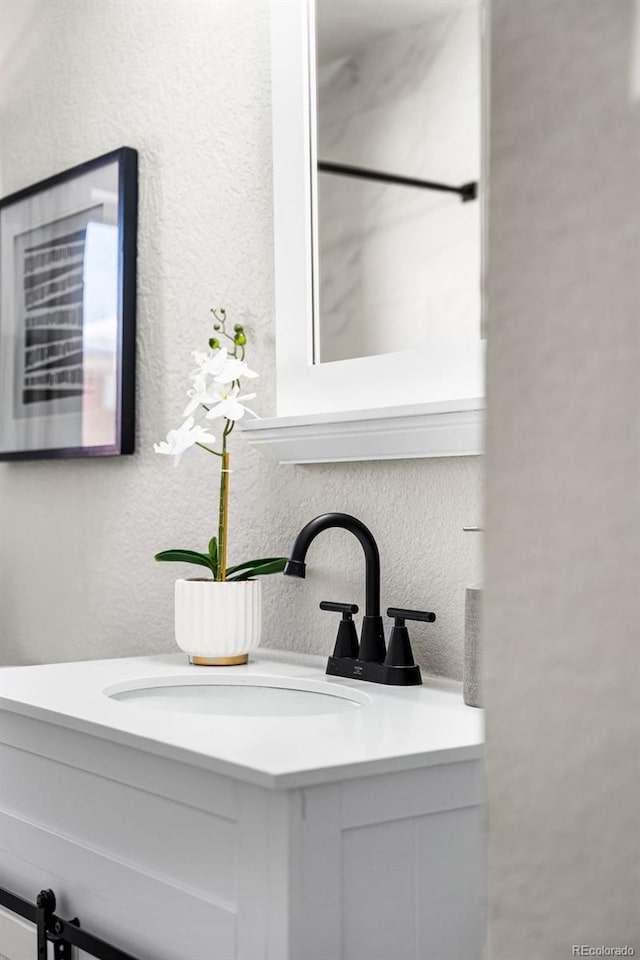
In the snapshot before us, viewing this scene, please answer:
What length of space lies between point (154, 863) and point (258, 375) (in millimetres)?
725

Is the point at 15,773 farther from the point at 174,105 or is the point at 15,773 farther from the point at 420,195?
the point at 174,105

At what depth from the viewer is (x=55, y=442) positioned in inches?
69.7

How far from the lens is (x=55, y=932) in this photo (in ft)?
3.14

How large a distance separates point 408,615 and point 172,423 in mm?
621

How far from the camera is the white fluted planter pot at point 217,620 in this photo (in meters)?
1.24

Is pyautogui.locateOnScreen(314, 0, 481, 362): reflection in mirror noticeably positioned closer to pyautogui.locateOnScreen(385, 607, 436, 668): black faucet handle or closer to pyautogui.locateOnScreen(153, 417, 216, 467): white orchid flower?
pyautogui.locateOnScreen(153, 417, 216, 467): white orchid flower

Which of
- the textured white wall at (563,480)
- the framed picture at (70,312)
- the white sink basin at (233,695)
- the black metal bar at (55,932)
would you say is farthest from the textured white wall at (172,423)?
the textured white wall at (563,480)

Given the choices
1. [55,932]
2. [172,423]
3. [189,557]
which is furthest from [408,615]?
[172,423]

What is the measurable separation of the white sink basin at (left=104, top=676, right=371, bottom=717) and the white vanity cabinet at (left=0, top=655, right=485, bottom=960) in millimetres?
133

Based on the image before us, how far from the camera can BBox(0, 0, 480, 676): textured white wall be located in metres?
1.21

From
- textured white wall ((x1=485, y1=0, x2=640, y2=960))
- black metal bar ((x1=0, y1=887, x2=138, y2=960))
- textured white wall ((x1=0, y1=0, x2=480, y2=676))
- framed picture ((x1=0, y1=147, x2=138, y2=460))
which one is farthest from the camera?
framed picture ((x1=0, y1=147, x2=138, y2=460))

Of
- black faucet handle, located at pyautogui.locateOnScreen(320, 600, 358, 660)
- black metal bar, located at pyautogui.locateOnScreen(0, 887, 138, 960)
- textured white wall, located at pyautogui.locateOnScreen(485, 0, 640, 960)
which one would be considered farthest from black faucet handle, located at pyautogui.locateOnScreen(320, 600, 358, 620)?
textured white wall, located at pyautogui.locateOnScreen(485, 0, 640, 960)

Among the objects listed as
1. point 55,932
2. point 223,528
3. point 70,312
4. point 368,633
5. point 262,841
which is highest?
point 70,312

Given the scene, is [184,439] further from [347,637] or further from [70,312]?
[70,312]
